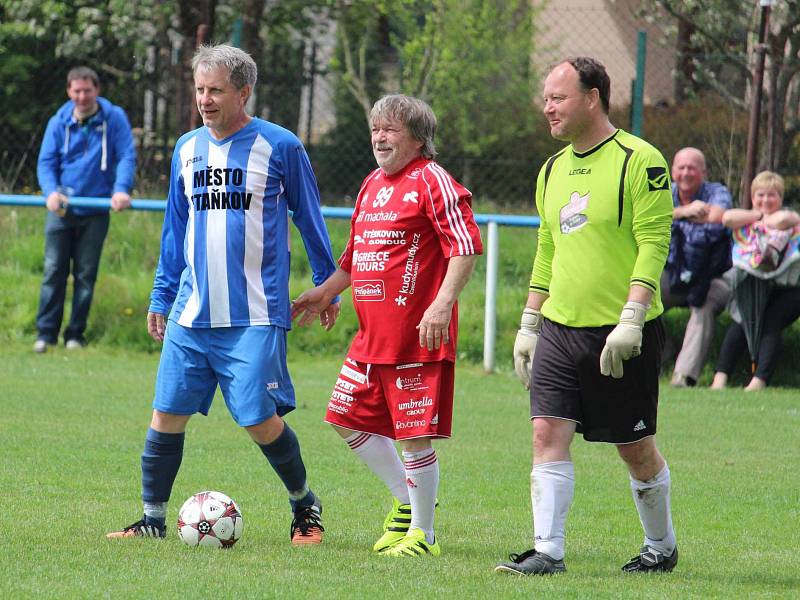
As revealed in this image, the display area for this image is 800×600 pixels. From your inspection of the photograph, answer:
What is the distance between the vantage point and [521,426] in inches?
374

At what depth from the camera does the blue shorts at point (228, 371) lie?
569 cm

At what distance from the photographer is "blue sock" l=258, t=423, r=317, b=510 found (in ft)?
19.3

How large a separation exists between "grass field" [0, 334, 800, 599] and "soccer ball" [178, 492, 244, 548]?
0.08 meters

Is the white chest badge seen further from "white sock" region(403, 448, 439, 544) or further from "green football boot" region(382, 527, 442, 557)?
"green football boot" region(382, 527, 442, 557)

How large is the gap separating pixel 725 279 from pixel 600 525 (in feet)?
18.6

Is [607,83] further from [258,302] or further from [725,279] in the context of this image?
[725,279]

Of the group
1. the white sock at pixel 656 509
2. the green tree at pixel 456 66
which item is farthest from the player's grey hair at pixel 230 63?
the green tree at pixel 456 66

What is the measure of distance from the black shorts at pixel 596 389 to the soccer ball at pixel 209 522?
1.33 m

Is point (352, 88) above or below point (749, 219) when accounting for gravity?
above

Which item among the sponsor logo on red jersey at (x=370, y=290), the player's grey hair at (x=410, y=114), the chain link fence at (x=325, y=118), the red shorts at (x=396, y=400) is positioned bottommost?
the red shorts at (x=396, y=400)

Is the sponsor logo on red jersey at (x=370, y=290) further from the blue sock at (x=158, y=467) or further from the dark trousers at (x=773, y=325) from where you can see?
the dark trousers at (x=773, y=325)

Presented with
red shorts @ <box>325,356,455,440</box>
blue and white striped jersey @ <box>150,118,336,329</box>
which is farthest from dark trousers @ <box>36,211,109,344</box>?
red shorts @ <box>325,356,455,440</box>

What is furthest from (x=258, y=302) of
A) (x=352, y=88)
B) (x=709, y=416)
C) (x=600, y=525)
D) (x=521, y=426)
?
(x=352, y=88)

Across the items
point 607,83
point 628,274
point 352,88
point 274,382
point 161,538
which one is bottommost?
point 161,538
